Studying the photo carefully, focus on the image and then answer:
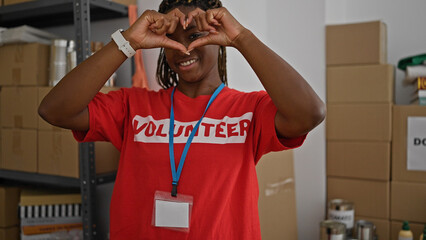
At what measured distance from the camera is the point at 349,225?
6.15ft

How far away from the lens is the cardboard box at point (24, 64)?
179 centimetres

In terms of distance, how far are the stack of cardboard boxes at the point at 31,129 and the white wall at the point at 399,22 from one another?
1393 millimetres

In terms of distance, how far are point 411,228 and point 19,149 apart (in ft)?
6.01

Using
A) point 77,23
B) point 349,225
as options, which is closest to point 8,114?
point 77,23

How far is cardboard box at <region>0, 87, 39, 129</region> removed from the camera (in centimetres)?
179

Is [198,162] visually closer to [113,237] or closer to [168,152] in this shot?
[168,152]

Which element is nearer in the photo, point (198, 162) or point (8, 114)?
point (198, 162)

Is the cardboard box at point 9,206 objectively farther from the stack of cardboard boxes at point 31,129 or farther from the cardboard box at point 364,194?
the cardboard box at point 364,194

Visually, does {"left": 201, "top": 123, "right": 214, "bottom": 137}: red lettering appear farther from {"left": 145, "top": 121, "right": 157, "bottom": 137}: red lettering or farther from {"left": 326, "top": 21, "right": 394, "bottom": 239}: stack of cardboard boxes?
{"left": 326, "top": 21, "right": 394, "bottom": 239}: stack of cardboard boxes

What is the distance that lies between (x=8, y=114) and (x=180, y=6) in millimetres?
1237

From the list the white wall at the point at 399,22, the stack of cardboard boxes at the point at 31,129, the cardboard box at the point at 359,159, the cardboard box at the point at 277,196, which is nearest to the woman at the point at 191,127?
the cardboard box at the point at 277,196

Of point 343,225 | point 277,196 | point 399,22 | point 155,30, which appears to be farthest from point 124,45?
point 399,22

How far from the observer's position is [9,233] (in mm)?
1930

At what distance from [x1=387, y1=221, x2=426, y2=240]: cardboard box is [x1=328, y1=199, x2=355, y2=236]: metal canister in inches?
7.5
